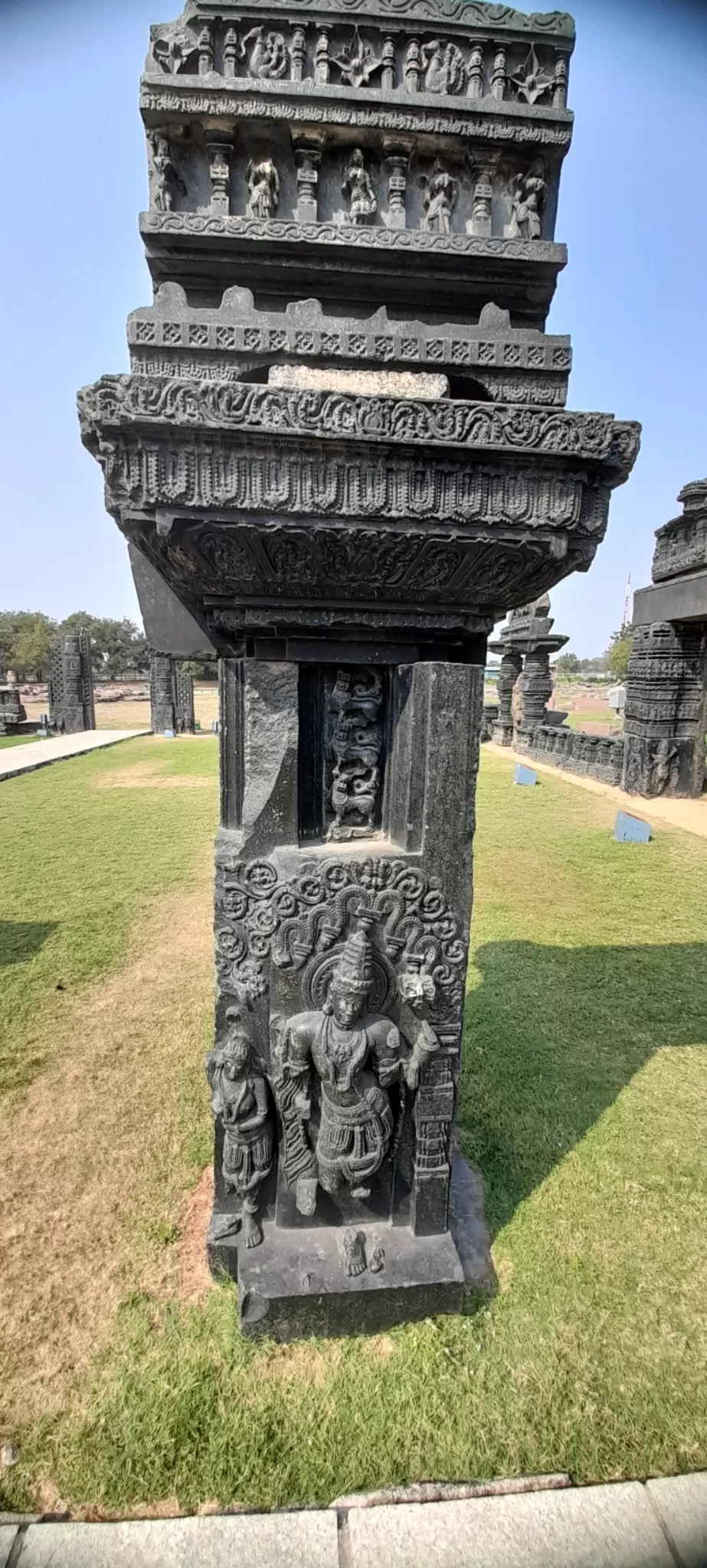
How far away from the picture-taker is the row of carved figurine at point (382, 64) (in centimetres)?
201

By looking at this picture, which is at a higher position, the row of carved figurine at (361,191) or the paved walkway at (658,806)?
the row of carved figurine at (361,191)

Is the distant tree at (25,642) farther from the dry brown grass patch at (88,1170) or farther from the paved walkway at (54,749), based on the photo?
the dry brown grass patch at (88,1170)

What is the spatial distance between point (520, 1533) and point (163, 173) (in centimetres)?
433

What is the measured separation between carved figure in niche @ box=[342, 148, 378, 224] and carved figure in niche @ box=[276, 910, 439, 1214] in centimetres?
241

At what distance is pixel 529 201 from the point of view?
85.2 inches

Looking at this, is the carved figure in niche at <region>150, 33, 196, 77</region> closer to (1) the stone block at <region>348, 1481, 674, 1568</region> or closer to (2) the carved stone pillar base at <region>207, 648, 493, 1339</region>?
(2) the carved stone pillar base at <region>207, 648, 493, 1339</region>

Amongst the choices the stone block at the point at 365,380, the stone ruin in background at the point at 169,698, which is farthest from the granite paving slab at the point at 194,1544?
the stone ruin in background at the point at 169,698

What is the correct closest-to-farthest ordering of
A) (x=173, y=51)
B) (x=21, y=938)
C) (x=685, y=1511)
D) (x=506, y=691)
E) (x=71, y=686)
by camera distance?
1. (x=685, y=1511)
2. (x=173, y=51)
3. (x=21, y=938)
4. (x=506, y=691)
5. (x=71, y=686)

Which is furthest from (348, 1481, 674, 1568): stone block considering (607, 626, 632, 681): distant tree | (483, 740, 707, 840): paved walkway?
(607, 626, 632, 681): distant tree

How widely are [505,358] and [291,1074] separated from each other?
8.70 feet

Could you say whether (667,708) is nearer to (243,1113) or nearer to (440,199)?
(440,199)

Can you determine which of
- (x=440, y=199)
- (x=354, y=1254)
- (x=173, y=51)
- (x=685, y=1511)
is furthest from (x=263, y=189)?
(x=685, y=1511)

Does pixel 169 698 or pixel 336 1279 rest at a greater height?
pixel 169 698

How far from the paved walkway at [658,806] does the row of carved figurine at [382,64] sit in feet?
30.8
